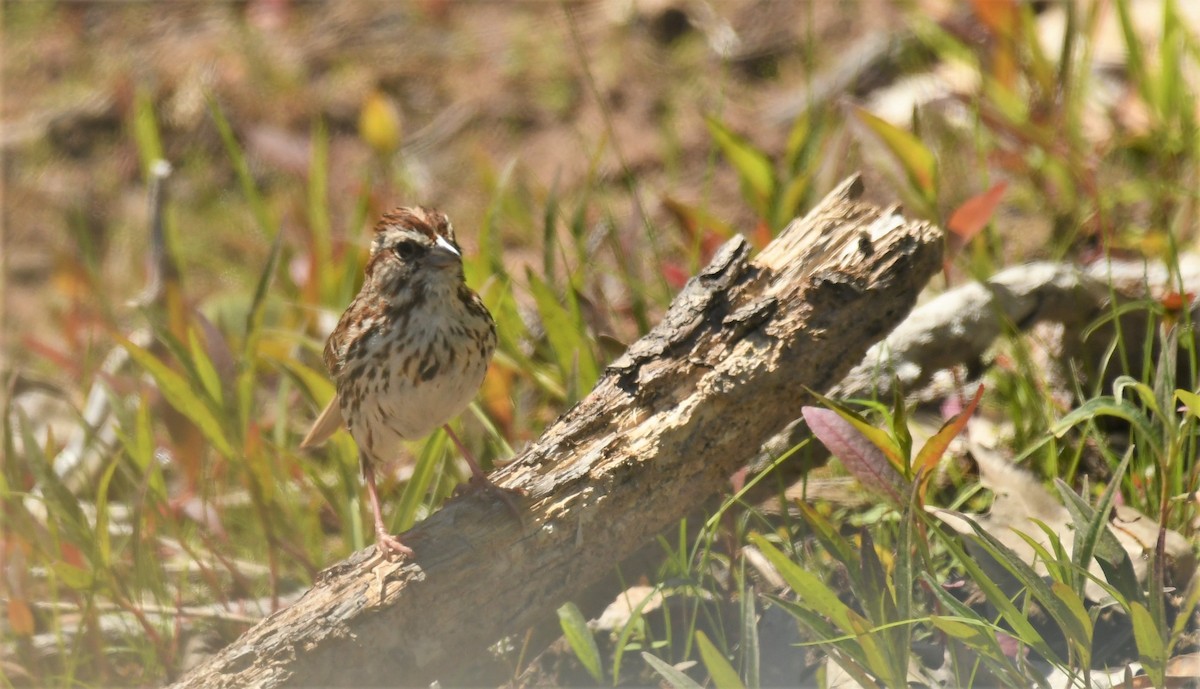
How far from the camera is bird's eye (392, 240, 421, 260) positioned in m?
3.16

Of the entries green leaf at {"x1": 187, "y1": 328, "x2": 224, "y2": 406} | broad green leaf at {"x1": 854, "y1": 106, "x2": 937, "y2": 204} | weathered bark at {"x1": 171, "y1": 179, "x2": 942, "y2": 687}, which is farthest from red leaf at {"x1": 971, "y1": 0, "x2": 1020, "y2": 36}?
green leaf at {"x1": 187, "y1": 328, "x2": 224, "y2": 406}

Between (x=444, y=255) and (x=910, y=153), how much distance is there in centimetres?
159

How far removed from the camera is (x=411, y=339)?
321 cm

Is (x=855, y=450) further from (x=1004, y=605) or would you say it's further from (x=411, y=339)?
(x=411, y=339)

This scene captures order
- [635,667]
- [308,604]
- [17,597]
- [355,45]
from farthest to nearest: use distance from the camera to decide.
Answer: [355,45]
[17,597]
[635,667]
[308,604]

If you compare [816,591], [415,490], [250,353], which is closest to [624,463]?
[816,591]

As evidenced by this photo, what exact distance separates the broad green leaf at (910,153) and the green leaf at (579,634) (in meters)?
1.84

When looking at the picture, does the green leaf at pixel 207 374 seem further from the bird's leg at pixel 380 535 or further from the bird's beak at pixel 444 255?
the bird's beak at pixel 444 255

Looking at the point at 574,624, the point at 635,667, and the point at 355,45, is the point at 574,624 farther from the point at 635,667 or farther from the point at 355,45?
the point at 355,45

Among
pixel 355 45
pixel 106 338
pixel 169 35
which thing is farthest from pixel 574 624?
pixel 169 35

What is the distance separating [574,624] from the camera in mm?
2844

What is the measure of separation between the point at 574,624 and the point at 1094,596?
3.62ft

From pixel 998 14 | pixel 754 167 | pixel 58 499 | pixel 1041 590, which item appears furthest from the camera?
pixel 998 14

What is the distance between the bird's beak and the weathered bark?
51cm
